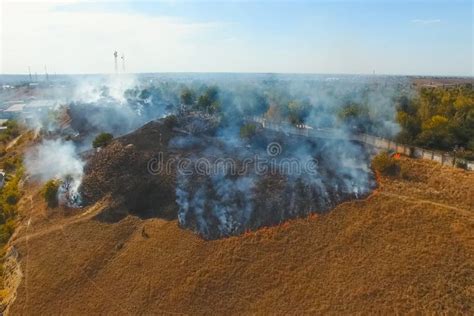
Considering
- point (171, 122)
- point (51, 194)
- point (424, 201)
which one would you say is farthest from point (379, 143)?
point (51, 194)

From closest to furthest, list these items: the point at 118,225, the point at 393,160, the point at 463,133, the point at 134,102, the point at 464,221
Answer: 1. the point at 464,221
2. the point at 118,225
3. the point at 393,160
4. the point at 463,133
5. the point at 134,102

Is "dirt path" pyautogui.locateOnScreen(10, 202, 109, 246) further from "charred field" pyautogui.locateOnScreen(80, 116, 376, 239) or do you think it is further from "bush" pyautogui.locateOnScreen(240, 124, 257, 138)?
"bush" pyautogui.locateOnScreen(240, 124, 257, 138)

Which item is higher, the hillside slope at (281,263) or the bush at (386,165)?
the bush at (386,165)

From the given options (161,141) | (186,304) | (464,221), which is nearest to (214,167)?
(161,141)

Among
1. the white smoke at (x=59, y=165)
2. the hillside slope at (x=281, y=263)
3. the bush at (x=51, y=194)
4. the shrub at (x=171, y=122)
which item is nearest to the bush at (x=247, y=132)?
the shrub at (x=171, y=122)

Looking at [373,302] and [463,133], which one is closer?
[373,302]

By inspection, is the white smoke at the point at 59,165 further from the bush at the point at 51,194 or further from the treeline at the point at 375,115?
→ the treeline at the point at 375,115

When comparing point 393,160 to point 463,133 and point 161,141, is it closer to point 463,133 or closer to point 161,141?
point 463,133
